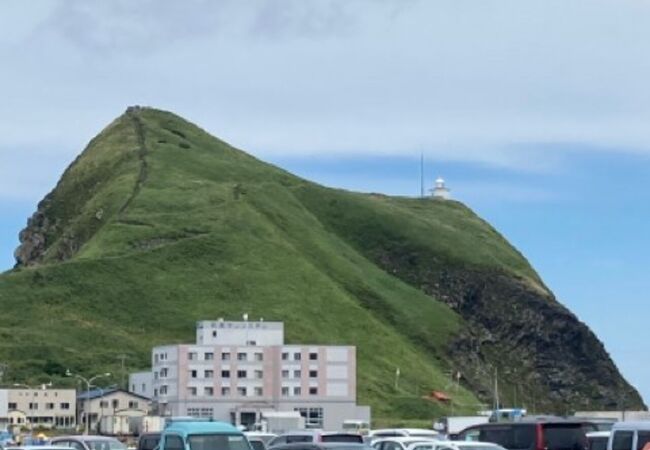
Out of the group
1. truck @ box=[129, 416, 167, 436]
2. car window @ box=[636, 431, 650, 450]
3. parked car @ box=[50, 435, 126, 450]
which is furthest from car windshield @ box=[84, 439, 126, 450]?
truck @ box=[129, 416, 167, 436]

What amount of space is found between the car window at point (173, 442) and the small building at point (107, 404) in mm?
100775

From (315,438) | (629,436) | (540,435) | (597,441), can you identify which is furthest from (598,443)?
(315,438)

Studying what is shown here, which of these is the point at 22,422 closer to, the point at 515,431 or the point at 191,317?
the point at 191,317

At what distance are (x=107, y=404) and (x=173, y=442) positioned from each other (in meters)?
105

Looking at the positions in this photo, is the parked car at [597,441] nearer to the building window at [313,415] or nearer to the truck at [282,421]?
the truck at [282,421]

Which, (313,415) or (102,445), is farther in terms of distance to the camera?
(313,415)

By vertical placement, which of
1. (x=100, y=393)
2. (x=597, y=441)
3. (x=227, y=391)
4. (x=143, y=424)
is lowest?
(x=597, y=441)

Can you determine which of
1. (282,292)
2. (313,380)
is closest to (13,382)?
(313,380)

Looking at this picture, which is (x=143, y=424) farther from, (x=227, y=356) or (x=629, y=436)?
(x=629, y=436)

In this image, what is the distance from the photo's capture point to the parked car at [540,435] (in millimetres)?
40719

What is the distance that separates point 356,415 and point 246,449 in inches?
4459

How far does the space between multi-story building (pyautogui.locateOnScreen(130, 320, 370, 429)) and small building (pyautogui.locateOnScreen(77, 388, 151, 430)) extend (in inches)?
143

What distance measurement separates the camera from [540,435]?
133 feet

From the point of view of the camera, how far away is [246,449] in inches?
1355
